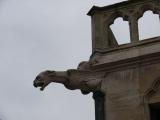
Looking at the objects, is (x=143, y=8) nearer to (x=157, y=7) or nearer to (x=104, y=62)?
(x=157, y=7)

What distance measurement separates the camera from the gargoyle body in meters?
7.77

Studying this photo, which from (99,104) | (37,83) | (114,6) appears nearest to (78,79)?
(99,104)

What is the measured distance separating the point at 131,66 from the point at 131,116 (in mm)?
840

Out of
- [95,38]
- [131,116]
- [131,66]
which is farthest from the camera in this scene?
[95,38]

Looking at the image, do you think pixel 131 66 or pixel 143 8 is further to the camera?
pixel 143 8

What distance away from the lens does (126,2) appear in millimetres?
8570

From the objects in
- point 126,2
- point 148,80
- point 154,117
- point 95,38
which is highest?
point 126,2

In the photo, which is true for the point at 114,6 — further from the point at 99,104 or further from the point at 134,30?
the point at 99,104

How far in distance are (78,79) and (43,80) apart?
22.6 inches

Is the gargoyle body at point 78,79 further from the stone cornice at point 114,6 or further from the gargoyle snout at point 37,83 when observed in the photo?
the stone cornice at point 114,6

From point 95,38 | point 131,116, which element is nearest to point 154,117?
point 131,116

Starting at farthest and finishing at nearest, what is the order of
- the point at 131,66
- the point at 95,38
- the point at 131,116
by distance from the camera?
the point at 95,38, the point at 131,66, the point at 131,116

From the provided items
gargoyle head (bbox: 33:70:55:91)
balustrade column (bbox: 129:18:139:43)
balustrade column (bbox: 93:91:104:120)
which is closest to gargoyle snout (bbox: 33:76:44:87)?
gargoyle head (bbox: 33:70:55:91)

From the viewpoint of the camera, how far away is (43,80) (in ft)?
25.0
